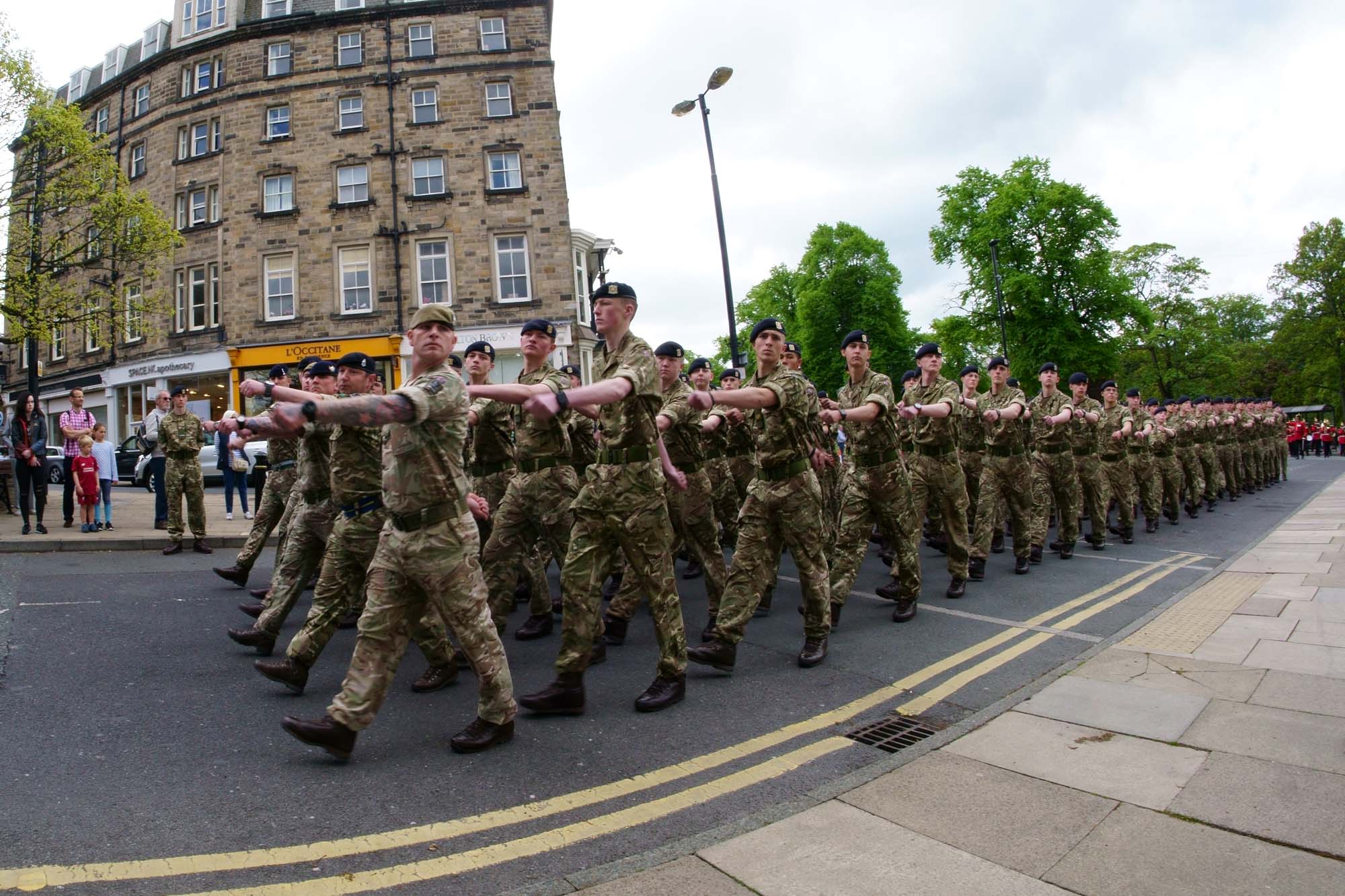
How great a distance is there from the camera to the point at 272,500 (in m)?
7.37

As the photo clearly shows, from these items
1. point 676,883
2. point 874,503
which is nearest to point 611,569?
point 676,883

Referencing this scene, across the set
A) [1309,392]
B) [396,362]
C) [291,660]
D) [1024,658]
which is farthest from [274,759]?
[1309,392]

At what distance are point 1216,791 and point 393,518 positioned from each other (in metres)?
3.84

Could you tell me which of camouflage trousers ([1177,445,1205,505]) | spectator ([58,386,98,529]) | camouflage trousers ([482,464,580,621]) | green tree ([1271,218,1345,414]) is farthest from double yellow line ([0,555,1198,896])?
green tree ([1271,218,1345,414])

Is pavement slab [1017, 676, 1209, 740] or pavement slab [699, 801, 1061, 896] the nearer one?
pavement slab [699, 801, 1061, 896]

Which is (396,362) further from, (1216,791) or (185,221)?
(1216,791)

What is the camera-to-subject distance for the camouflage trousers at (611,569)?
4.31 m

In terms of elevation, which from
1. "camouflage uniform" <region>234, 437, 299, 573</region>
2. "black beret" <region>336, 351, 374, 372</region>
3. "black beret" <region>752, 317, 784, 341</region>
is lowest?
"camouflage uniform" <region>234, 437, 299, 573</region>

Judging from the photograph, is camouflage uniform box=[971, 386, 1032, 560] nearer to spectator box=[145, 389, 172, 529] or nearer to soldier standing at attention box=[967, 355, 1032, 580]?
soldier standing at attention box=[967, 355, 1032, 580]

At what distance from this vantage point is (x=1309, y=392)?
59469mm

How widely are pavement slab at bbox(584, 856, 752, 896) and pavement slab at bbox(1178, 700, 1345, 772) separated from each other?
2.56 metres

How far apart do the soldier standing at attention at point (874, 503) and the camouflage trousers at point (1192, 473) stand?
11205 mm

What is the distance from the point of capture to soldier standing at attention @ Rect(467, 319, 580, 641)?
18.6ft

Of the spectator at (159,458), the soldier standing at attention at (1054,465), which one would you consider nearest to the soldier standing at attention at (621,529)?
the soldier standing at attention at (1054,465)
